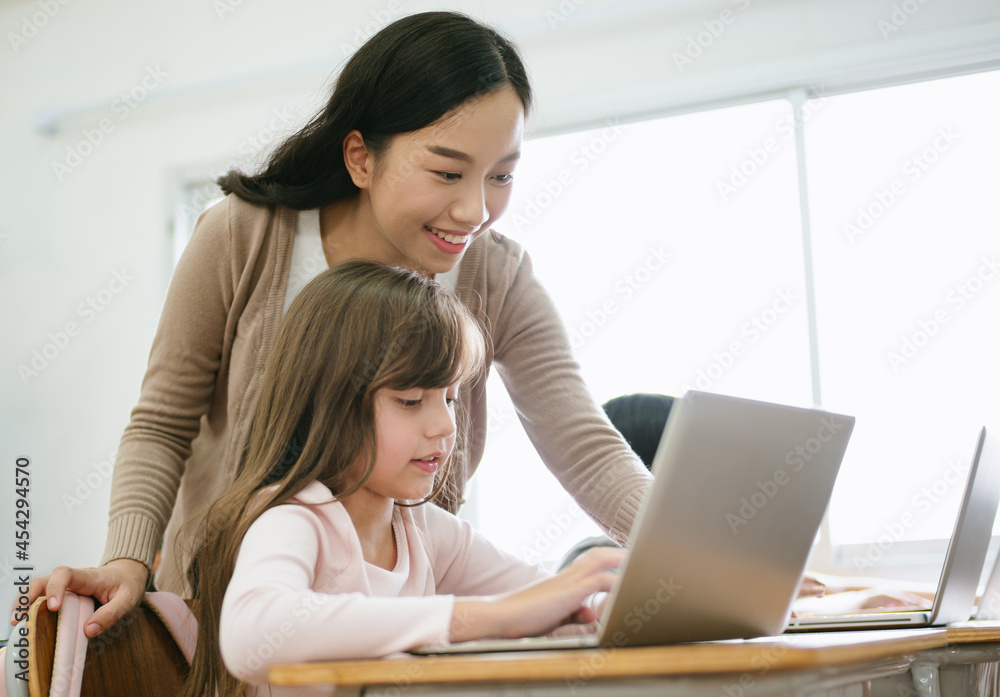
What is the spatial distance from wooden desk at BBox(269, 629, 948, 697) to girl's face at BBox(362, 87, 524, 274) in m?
0.68

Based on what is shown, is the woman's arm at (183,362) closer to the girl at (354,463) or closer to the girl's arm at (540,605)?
the girl at (354,463)

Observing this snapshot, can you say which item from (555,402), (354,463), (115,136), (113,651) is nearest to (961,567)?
(555,402)

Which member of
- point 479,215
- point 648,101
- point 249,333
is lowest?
point 249,333

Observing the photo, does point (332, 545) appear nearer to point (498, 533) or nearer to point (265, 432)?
point (265, 432)

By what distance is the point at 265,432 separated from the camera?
1008mm

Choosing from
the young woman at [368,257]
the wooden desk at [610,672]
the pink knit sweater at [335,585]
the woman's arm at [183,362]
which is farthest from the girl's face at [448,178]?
the wooden desk at [610,672]

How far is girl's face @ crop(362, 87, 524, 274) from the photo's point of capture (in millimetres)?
1141

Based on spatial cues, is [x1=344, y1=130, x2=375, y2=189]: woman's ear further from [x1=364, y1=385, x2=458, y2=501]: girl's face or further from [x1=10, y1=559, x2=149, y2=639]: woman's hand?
[x1=10, y1=559, x2=149, y2=639]: woman's hand

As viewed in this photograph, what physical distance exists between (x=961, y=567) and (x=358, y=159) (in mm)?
881

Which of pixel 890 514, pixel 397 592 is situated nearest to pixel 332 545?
pixel 397 592

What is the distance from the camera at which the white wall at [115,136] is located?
10.1 feet

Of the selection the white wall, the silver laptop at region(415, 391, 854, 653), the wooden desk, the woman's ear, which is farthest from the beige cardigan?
the white wall

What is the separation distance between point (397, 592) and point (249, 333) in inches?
16.8

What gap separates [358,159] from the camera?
1233mm
